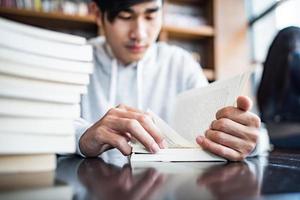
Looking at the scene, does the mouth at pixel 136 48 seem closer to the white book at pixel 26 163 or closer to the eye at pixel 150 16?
the eye at pixel 150 16

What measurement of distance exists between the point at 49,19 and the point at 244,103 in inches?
93.1

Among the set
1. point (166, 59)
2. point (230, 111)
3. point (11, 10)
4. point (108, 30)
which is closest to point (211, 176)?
A: point (230, 111)

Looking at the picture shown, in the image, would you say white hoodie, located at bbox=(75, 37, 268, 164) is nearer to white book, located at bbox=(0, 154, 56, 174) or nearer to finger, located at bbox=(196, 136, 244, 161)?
finger, located at bbox=(196, 136, 244, 161)

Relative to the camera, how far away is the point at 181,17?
3.07m

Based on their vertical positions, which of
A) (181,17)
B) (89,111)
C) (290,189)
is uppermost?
(181,17)

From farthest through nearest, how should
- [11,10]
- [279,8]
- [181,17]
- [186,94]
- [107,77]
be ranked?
[181,17] → [279,8] → [11,10] → [107,77] → [186,94]

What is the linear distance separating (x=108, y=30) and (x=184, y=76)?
0.38 m

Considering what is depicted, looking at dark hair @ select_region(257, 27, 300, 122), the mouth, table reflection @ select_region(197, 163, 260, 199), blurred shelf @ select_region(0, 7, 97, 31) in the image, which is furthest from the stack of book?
blurred shelf @ select_region(0, 7, 97, 31)

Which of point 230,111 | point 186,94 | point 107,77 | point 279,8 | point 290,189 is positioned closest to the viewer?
point 290,189

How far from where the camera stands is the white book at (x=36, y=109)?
371 millimetres

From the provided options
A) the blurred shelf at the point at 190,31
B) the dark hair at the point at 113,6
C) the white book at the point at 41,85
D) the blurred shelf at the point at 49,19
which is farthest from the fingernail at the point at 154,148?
the blurred shelf at the point at 190,31

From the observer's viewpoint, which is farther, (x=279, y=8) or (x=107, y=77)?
(x=279, y=8)

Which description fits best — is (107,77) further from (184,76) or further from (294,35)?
(294,35)

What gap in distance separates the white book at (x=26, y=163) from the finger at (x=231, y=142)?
316 millimetres
